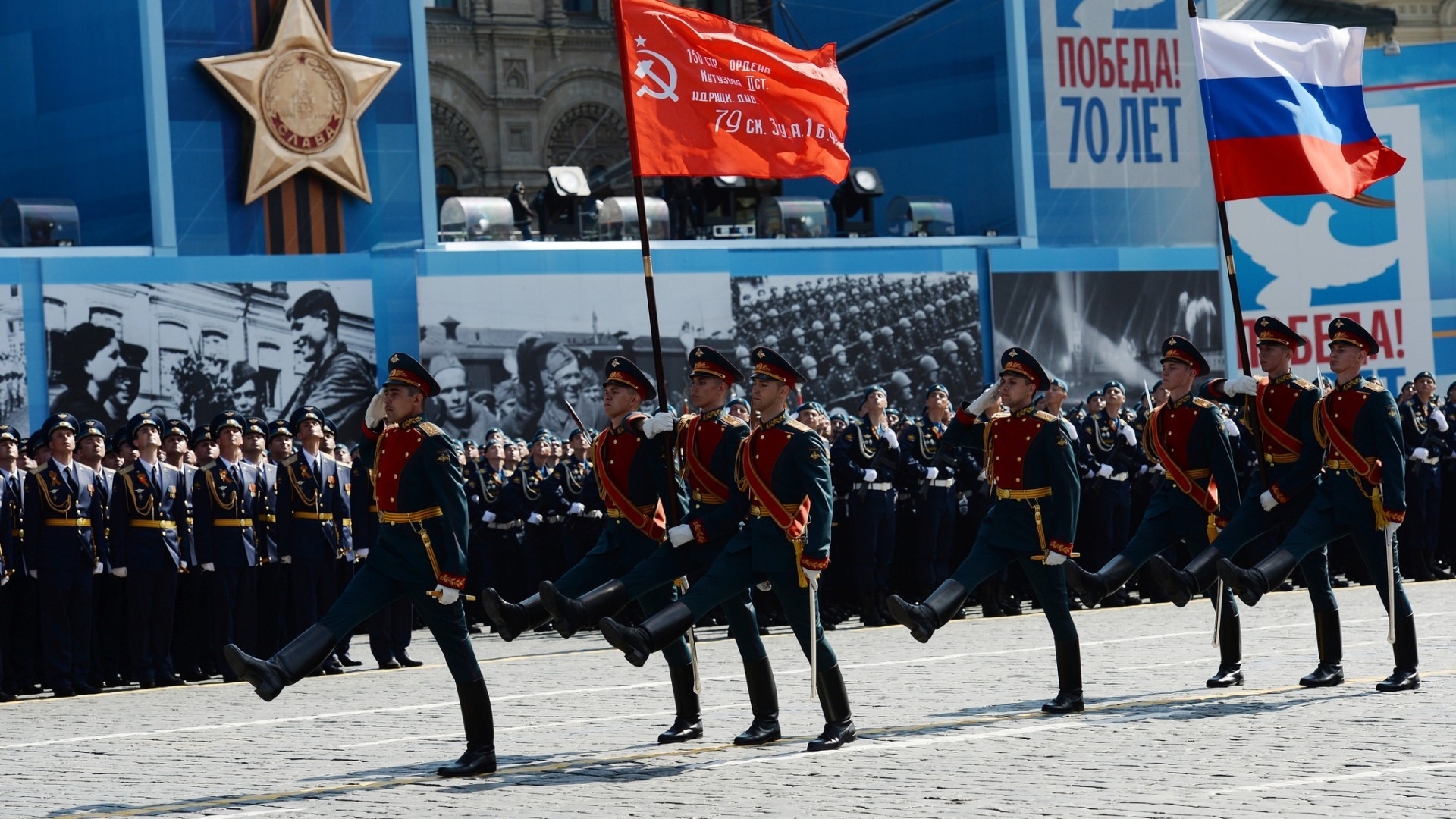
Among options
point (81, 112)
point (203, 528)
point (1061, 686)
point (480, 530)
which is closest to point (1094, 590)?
point (1061, 686)

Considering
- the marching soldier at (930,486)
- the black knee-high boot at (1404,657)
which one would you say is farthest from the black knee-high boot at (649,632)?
the marching soldier at (930,486)

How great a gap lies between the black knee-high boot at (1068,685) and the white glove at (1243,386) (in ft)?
5.78

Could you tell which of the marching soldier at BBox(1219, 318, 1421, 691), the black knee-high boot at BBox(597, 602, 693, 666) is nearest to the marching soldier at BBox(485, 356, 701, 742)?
the black knee-high boot at BBox(597, 602, 693, 666)

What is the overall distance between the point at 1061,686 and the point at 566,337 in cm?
1398

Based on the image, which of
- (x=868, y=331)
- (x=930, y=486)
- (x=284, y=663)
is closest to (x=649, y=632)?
(x=284, y=663)

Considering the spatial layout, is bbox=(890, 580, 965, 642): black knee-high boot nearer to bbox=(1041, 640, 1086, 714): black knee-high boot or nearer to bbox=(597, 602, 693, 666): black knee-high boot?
bbox=(1041, 640, 1086, 714): black knee-high boot

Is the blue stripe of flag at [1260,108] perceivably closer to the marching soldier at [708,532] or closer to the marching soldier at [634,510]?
the marching soldier at [708,532]

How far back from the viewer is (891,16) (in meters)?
31.5

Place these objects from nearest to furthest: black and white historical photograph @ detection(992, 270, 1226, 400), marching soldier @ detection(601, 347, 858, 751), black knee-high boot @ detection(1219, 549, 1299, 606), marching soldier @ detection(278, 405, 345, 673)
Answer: marching soldier @ detection(601, 347, 858, 751)
black knee-high boot @ detection(1219, 549, 1299, 606)
marching soldier @ detection(278, 405, 345, 673)
black and white historical photograph @ detection(992, 270, 1226, 400)

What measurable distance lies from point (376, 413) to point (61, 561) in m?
5.22

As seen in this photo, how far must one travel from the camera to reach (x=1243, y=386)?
35.6 ft

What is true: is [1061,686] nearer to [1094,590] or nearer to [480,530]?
[1094,590]

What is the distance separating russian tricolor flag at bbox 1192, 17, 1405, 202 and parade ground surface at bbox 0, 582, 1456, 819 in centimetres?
282

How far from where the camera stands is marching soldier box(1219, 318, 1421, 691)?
1048 cm
